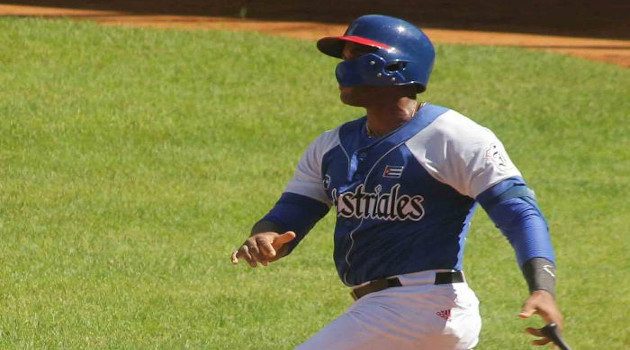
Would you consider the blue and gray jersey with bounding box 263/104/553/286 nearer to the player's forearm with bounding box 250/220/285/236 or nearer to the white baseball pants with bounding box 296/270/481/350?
the white baseball pants with bounding box 296/270/481/350

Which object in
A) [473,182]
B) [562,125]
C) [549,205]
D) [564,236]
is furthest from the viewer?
[562,125]

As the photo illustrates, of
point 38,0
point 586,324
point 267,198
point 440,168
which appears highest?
point 440,168

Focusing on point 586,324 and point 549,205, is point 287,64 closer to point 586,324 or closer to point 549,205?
point 549,205

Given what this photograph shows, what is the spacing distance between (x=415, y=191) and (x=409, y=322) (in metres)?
0.47

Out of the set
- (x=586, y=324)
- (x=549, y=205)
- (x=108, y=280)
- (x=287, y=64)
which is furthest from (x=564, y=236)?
(x=287, y=64)

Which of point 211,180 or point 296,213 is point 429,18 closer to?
point 211,180

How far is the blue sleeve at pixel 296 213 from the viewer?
5035mm

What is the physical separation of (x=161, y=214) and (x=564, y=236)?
3.51 meters

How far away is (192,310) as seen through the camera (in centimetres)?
866

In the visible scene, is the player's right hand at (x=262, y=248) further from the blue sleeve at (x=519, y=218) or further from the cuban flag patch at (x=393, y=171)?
the blue sleeve at (x=519, y=218)

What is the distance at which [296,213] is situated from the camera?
16.6 feet

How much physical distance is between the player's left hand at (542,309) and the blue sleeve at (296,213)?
1.19m

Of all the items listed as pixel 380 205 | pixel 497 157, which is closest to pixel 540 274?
pixel 497 157

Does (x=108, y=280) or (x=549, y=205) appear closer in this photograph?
(x=108, y=280)
